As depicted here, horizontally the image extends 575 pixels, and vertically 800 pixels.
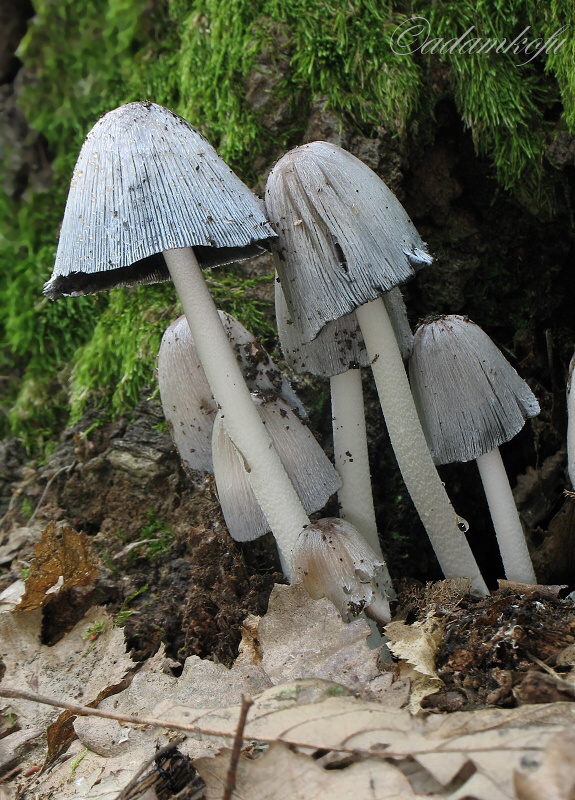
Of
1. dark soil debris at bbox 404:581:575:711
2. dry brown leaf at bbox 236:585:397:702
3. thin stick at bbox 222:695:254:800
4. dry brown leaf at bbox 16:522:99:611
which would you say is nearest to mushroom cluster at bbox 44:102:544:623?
dry brown leaf at bbox 236:585:397:702

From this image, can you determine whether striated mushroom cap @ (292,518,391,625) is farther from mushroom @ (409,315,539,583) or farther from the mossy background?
the mossy background

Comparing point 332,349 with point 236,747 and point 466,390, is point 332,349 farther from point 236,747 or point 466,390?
point 236,747

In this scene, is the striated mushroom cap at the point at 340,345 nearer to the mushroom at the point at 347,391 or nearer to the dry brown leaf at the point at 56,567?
the mushroom at the point at 347,391

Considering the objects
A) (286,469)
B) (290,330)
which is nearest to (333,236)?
(290,330)

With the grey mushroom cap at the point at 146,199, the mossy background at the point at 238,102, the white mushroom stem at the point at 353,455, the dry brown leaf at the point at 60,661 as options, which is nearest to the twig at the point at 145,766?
the dry brown leaf at the point at 60,661

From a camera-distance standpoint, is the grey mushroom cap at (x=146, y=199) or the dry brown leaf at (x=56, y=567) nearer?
the grey mushroom cap at (x=146, y=199)
